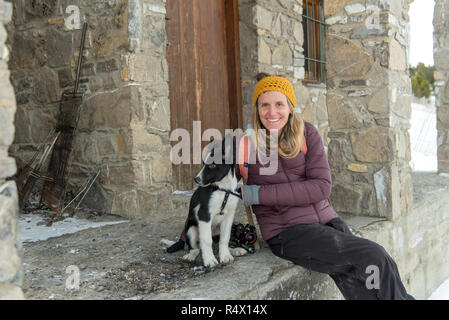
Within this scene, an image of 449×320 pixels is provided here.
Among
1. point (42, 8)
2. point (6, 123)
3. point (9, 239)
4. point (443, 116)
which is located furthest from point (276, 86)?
point (443, 116)

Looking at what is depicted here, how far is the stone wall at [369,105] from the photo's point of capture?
3.38 m

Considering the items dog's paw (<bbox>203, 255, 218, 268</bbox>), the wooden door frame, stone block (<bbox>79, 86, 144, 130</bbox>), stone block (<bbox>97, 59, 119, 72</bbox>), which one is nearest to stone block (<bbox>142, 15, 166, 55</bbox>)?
stone block (<bbox>97, 59, 119, 72</bbox>)

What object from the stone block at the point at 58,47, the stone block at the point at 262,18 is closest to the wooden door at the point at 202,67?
the stone block at the point at 262,18

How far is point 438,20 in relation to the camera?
6.28 m

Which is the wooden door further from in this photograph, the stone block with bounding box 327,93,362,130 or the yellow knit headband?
the yellow knit headband

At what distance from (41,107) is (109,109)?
990 mm

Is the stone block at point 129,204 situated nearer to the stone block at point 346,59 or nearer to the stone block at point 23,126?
the stone block at point 23,126

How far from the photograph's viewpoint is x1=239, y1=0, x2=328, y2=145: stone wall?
470 cm

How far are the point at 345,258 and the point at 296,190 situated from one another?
448mm

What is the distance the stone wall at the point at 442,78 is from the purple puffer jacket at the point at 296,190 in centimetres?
481

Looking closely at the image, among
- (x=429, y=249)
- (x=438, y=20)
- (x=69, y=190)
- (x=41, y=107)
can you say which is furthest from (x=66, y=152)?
(x=438, y=20)

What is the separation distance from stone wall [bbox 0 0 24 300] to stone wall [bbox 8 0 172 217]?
216 cm

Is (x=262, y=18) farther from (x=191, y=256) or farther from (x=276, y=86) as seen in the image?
(x=191, y=256)

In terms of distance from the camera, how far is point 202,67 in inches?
178
